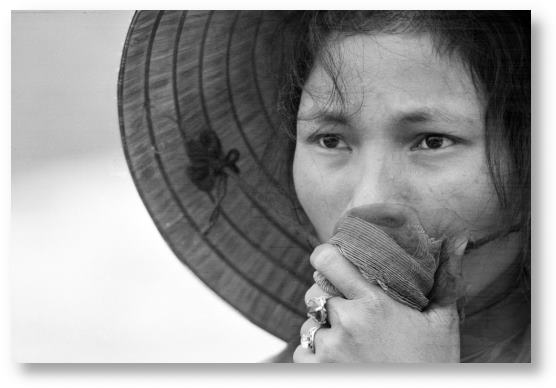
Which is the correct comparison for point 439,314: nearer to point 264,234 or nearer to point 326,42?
point 264,234

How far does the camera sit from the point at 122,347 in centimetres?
266

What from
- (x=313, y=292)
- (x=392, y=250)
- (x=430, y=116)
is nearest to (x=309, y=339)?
(x=313, y=292)

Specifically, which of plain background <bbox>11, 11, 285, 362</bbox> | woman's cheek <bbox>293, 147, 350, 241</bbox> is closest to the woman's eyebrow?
woman's cheek <bbox>293, 147, 350, 241</bbox>

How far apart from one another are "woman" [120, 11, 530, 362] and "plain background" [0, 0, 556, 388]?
0.05m

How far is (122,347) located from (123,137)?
0.68 metres

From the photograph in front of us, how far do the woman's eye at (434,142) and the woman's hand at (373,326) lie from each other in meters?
0.33

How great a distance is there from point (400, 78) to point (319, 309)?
29.9 inches

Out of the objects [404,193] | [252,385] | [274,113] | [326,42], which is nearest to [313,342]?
[252,385]

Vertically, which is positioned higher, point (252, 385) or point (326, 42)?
point (326, 42)

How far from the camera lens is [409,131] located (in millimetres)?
2553

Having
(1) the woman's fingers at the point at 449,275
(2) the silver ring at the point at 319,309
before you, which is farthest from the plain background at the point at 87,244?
(1) the woman's fingers at the point at 449,275

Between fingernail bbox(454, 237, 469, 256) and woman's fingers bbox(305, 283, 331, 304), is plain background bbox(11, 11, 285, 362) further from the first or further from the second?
fingernail bbox(454, 237, 469, 256)

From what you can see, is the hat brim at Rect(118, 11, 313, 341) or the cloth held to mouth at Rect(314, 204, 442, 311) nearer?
the cloth held to mouth at Rect(314, 204, 442, 311)

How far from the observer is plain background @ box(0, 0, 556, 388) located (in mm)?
2629
